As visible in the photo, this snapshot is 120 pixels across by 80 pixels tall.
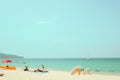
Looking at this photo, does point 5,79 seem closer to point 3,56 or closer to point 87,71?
point 87,71

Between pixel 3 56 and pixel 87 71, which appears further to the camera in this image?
pixel 3 56

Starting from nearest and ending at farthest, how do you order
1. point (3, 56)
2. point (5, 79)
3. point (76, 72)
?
point (5, 79)
point (76, 72)
point (3, 56)

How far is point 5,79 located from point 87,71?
1093 cm

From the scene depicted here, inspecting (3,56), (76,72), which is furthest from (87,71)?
(3,56)

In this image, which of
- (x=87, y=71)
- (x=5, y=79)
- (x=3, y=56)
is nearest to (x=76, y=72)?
(x=87, y=71)

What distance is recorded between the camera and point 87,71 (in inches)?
941

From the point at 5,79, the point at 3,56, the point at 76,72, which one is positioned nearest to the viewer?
the point at 5,79

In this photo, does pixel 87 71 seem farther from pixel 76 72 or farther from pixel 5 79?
pixel 5 79

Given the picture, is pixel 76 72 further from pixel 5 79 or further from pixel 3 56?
pixel 3 56

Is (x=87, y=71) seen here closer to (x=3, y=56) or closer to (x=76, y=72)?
(x=76, y=72)

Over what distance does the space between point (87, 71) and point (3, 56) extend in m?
151

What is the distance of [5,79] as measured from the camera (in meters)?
15.4

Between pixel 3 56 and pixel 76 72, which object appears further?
pixel 3 56

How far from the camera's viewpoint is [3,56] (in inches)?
6599
